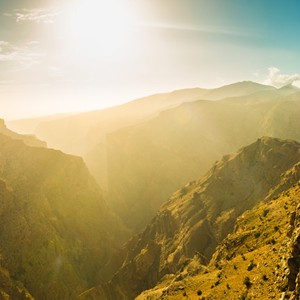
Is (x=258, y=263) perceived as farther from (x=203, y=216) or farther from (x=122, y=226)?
(x=122, y=226)

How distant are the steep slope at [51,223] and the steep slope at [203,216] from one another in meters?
12.8

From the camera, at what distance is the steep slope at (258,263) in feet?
87.2

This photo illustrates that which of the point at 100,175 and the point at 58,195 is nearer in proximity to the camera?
the point at 58,195

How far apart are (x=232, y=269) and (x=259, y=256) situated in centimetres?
368

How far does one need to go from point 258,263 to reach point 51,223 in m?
78.6

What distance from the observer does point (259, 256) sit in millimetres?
36656

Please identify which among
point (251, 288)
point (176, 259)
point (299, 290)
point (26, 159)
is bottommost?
point (176, 259)

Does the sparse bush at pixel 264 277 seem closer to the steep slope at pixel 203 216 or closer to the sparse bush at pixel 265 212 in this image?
the sparse bush at pixel 265 212

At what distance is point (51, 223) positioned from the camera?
101 meters

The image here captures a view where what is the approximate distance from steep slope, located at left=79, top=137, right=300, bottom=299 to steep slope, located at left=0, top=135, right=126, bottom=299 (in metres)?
12.8

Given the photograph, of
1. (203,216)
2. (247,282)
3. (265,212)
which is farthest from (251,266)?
(203,216)

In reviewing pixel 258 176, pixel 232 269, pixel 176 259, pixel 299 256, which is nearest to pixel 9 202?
pixel 176 259

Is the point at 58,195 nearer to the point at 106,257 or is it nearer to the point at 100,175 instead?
the point at 106,257

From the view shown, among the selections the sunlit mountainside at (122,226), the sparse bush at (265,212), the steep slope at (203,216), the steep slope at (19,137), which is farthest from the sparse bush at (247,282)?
the steep slope at (19,137)
